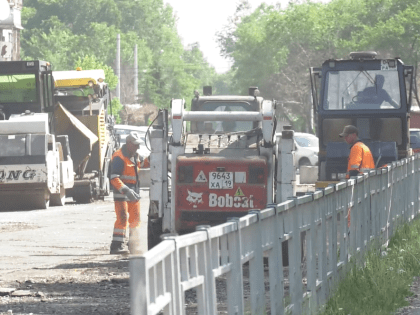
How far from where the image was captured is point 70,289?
1105 cm

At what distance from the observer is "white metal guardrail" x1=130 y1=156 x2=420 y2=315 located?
15.3 ft

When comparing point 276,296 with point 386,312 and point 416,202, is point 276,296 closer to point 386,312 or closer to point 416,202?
point 386,312

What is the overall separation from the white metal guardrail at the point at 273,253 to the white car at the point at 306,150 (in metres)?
26.9

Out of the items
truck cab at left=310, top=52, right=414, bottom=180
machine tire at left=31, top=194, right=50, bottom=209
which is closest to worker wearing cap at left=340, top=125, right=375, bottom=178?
truck cab at left=310, top=52, right=414, bottom=180

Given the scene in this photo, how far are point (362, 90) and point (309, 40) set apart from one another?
63.0 meters

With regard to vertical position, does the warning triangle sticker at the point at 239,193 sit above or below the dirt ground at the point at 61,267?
above

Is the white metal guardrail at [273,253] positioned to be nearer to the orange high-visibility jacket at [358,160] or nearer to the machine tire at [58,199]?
the orange high-visibility jacket at [358,160]

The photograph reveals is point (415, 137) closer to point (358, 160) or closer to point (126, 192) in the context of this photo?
point (358, 160)

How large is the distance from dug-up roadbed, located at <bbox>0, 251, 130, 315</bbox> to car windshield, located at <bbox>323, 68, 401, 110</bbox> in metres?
6.61

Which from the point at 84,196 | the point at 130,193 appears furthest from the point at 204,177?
the point at 84,196

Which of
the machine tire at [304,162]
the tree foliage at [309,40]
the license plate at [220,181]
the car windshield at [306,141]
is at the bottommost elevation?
the machine tire at [304,162]

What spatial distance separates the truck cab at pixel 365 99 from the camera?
18.8 m

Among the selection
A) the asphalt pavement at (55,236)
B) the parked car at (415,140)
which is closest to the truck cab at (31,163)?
the asphalt pavement at (55,236)

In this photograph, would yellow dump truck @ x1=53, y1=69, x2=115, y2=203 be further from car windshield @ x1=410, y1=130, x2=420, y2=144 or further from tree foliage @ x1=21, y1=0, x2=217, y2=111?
tree foliage @ x1=21, y1=0, x2=217, y2=111
